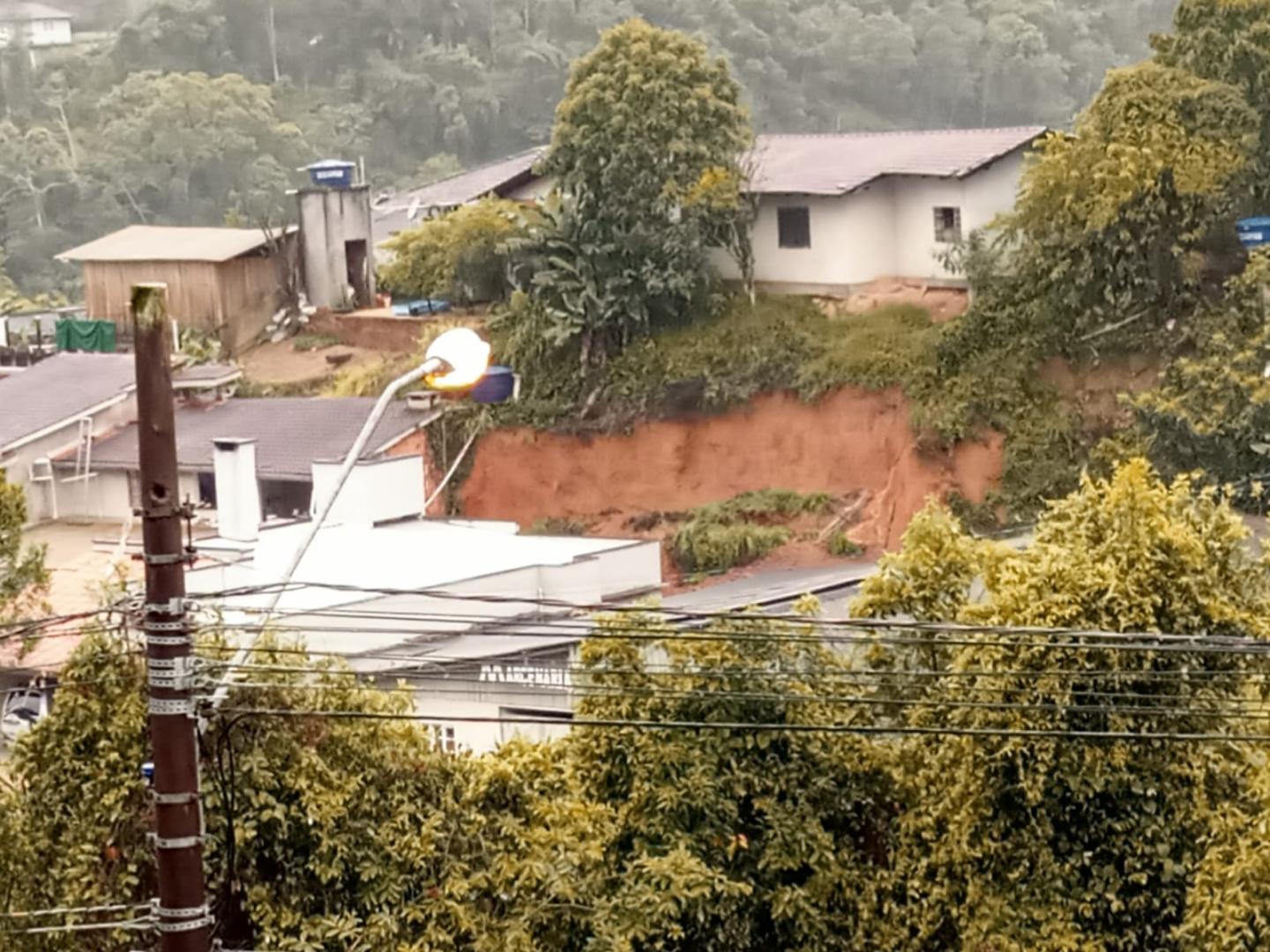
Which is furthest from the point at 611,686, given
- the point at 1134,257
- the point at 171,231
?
the point at 171,231

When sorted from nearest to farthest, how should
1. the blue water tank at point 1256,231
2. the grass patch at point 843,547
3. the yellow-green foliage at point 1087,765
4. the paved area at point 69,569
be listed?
the yellow-green foliage at point 1087,765 < the paved area at point 69,569 < the blue water tank at point 1256,231 < the grass patch at point 843,547

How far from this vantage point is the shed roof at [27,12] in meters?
94.6

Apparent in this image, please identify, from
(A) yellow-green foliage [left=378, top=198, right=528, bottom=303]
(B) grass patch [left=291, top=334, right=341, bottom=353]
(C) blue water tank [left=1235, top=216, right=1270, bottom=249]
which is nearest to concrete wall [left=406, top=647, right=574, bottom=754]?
(C) blue water tank [left=1235, top=216, right=1270, bottom=249]

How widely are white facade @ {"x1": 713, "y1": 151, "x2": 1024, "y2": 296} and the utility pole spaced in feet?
102

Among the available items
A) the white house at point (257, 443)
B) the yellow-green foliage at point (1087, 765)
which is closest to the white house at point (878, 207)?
the white house at point (257, 443)

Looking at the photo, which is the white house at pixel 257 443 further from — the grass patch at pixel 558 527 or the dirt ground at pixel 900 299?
the dirt ground at pixel 900 299

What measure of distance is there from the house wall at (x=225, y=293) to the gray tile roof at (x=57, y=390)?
13.6 feet

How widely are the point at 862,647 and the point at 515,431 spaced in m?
23.5

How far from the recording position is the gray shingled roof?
114 feet

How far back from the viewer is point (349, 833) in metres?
14.2

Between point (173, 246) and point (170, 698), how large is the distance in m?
39.4

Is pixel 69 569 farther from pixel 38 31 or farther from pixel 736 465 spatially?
pixel 38 31

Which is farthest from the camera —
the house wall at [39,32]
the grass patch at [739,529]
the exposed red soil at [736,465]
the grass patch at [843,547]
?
the house wall at [39,32]

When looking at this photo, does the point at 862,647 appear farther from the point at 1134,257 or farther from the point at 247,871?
the point at 1134,257
